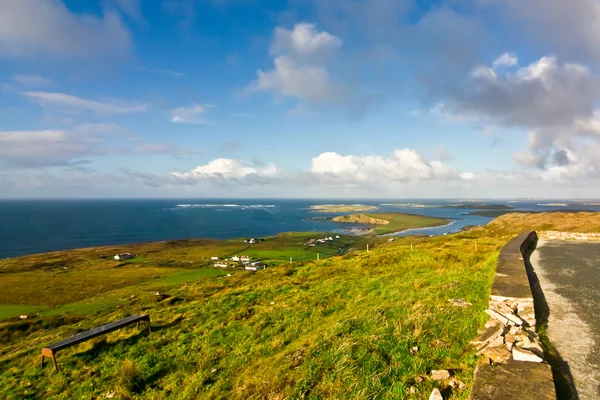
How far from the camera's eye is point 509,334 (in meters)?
6.04

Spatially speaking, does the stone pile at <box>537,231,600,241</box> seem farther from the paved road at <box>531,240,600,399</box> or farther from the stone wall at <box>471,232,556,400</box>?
the stone wall at <box>471,232,556,400</box>

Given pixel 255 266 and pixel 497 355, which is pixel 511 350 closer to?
pixel 497 355

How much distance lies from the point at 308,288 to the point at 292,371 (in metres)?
8.82

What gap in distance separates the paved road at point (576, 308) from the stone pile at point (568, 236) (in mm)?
6211

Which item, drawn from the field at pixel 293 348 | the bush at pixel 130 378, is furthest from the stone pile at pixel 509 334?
the bush at pixel 130 378

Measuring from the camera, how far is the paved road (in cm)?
523

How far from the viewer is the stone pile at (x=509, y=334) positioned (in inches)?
204

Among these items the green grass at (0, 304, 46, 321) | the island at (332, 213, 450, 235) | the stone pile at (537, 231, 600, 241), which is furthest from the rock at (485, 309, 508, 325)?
the island at (332, 213, 450, 235)

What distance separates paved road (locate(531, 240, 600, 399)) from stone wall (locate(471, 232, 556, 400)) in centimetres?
54

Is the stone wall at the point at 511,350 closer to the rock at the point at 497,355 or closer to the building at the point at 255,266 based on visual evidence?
the rock at the point at 497,355

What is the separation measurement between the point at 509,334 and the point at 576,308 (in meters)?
3.91

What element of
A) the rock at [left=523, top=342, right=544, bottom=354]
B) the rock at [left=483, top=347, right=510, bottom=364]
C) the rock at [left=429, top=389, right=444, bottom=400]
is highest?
the rock at [left=523, top=342, right=544, bottom=354]

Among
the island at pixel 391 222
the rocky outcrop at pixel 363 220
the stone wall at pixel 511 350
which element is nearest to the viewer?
the stone wall at pixel 511 350

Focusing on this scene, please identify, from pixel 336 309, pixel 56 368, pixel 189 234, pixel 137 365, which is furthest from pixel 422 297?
pixel 189 234
